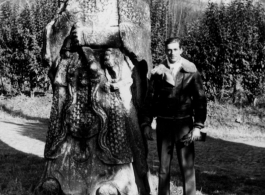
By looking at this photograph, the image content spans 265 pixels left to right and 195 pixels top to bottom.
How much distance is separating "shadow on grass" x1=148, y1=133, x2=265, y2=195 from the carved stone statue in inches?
68.2

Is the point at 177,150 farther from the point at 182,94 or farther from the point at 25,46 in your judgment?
the point at 25,46

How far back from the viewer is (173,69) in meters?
4.39

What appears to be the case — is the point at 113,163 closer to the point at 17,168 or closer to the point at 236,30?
the point at 17,168

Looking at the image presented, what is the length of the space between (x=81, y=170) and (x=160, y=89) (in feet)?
5.15

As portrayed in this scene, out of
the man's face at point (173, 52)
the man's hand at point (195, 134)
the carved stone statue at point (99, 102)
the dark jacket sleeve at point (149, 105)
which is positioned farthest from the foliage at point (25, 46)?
the man's hand at point (195, 134)

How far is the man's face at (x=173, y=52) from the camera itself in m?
4.28

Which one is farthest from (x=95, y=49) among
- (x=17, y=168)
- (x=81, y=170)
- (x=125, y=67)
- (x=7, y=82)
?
(x=7, y=82)

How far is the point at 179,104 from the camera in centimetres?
439

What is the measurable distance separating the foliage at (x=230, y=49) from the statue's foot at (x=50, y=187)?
9884 mm

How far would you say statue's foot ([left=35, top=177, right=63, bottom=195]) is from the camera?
512cm

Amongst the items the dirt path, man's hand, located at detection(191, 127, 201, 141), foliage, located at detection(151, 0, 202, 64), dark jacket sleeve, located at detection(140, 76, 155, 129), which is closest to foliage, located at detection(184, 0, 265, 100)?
foliage, located at detection(151, 0, 202, 64)

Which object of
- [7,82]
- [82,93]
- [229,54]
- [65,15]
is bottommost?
[7,82]

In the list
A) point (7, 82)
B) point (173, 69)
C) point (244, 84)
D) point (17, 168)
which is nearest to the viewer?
point (173, 69)

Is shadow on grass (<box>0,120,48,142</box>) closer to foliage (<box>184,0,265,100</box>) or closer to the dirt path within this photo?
the dirt path
